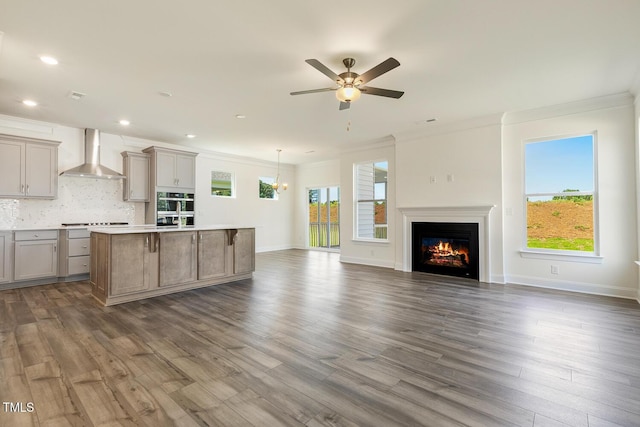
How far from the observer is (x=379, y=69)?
2959mm

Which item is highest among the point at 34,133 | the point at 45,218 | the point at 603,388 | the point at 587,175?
the point at 34,133

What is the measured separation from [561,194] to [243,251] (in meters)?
5.30

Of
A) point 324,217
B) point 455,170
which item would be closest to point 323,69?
point 455,170

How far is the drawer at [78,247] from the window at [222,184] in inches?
130

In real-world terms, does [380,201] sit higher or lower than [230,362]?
higher

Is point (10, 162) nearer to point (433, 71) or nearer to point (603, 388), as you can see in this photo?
point (433, 71)

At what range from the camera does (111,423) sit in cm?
170

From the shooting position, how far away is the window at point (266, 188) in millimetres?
9581

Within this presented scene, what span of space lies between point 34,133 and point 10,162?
0.77 metres

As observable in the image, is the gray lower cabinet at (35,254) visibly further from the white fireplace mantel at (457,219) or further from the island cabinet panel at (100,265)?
the white fireplace mantel at (457,219)

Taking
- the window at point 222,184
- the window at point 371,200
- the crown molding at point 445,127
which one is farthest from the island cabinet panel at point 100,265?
the crown molding at point 445,127

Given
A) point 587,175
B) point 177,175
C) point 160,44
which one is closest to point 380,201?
point 587,175

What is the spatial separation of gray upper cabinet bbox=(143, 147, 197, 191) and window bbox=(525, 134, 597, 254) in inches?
266

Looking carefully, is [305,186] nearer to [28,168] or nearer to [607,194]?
[28,168]
